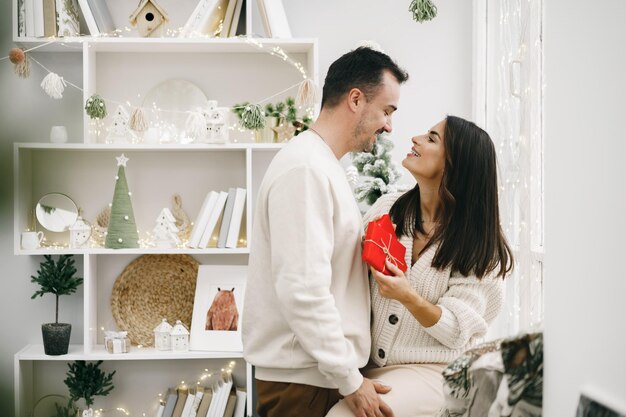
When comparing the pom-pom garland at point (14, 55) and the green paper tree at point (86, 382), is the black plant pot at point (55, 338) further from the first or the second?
the pom-pom garland at point (14, 55)

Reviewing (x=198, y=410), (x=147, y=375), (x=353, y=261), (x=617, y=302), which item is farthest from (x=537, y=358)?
(x=147, y=375)

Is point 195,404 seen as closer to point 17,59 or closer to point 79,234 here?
point 79,234

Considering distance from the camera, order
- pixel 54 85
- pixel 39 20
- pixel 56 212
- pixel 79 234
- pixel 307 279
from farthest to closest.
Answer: pixel 56 212 → pixel 79 234 → pixel 39 20 → pixel 54 85 → pixel 307 279

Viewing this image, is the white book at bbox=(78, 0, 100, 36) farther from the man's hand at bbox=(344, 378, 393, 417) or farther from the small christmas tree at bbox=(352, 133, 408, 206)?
the man's hand at bbox=(344, 378, 393, 417)

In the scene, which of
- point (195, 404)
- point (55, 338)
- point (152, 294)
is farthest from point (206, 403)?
point (55, 338)

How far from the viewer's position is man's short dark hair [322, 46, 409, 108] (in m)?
1.72

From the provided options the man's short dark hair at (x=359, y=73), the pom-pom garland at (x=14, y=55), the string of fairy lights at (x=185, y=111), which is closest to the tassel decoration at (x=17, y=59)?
the pom-pom garland at (x=14, y=55)

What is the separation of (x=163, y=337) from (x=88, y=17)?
1.38m

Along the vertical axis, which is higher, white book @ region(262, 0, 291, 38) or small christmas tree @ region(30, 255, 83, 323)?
white book @ region(262, 0, 291, 38)

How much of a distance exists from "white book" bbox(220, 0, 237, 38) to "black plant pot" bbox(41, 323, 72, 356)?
1.41m

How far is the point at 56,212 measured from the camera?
2.88m

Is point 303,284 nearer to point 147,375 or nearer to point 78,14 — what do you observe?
point 147,375

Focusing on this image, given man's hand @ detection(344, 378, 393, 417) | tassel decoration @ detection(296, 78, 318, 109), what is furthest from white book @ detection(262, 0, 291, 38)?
man's hand @ detection(344, 378, 393, 417)

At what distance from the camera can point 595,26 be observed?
0.60 meters
